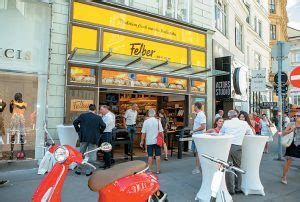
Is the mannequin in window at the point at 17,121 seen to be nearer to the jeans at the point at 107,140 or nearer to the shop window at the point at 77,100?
the shop window at the point at 77,100

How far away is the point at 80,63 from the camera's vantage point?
931 centimetres

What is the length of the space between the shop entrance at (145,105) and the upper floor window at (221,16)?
5274 mm

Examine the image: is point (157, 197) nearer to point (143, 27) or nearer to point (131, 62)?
point (131, 62)

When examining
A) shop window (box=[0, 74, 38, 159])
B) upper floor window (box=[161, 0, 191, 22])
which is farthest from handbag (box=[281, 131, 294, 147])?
upper floor window (box=[161, 0, 191, 22])

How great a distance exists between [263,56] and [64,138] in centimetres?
2559

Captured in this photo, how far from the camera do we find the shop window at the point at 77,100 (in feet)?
29.7

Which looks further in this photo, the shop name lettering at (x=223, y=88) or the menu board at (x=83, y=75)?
the shop name lettering at (x=223, y=88)

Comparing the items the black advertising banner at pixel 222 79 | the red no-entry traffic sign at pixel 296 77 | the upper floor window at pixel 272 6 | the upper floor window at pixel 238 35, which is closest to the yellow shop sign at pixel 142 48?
the black advertising banner at pixel 222 79

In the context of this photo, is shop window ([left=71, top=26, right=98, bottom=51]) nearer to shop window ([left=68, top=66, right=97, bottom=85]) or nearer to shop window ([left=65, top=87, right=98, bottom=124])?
shop window ([left=68, top=66, right=97, bottom=85])

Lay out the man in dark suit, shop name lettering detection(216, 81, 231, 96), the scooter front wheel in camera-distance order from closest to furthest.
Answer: the scooter front wheel < the man in dark suit < shop name lettering detection(216, 81, 231, 96)

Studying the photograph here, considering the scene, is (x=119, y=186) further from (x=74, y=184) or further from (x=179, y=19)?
(x=179, y=19)

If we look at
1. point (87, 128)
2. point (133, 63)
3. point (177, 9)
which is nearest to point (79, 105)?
point (87, 128)

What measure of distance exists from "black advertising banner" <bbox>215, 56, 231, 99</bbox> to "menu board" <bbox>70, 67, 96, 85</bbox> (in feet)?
23.5

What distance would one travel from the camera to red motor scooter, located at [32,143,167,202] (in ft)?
11.0
